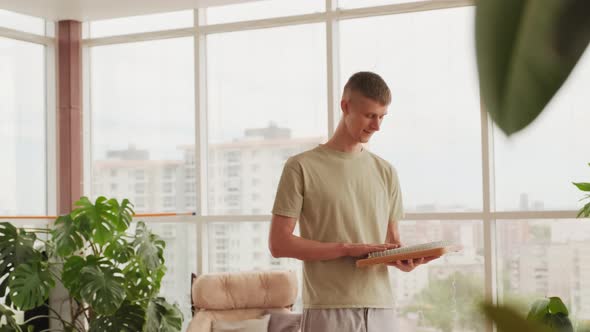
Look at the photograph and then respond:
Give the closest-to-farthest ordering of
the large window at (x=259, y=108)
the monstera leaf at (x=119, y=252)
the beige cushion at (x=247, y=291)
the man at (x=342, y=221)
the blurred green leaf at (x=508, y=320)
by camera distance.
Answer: the blurred green leaf at (x=508, y=320), the man at (x=342, y=221), the monstera leaf at (x=119, y=252), the beige cushion at (x=247, y=291), the large window at (x=259, y=108)

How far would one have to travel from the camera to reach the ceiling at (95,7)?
6078mm

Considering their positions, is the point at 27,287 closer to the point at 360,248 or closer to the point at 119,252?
the point at 119,252

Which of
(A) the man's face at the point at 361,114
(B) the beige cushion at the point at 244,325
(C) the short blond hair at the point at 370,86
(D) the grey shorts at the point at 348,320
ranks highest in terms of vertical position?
(C) the short blond hair at the point at 370,86

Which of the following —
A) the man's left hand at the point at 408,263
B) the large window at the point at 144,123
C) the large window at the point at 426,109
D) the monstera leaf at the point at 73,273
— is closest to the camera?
the man's left hand at the point at 408,263

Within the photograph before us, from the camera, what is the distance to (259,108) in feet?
20.9

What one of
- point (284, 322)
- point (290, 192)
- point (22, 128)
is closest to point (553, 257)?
point (284, 322)

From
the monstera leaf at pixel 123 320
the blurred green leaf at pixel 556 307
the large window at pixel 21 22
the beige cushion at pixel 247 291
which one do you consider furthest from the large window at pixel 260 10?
the blurred green leaf at pixel 556 307

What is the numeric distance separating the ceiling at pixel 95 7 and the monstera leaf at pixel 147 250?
167 cm

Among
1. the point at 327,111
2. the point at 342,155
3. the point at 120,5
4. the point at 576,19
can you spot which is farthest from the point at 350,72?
the point at 576,19

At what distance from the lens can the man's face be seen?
2.61 m

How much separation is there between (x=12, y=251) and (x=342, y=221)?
10.2 ft

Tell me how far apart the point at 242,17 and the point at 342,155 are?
12.8ft

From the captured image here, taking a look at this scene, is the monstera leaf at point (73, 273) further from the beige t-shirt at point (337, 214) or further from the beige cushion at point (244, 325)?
the beige t-shirt at point (337, 214)

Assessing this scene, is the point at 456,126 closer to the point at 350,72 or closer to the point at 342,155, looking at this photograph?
the point at 350,72
